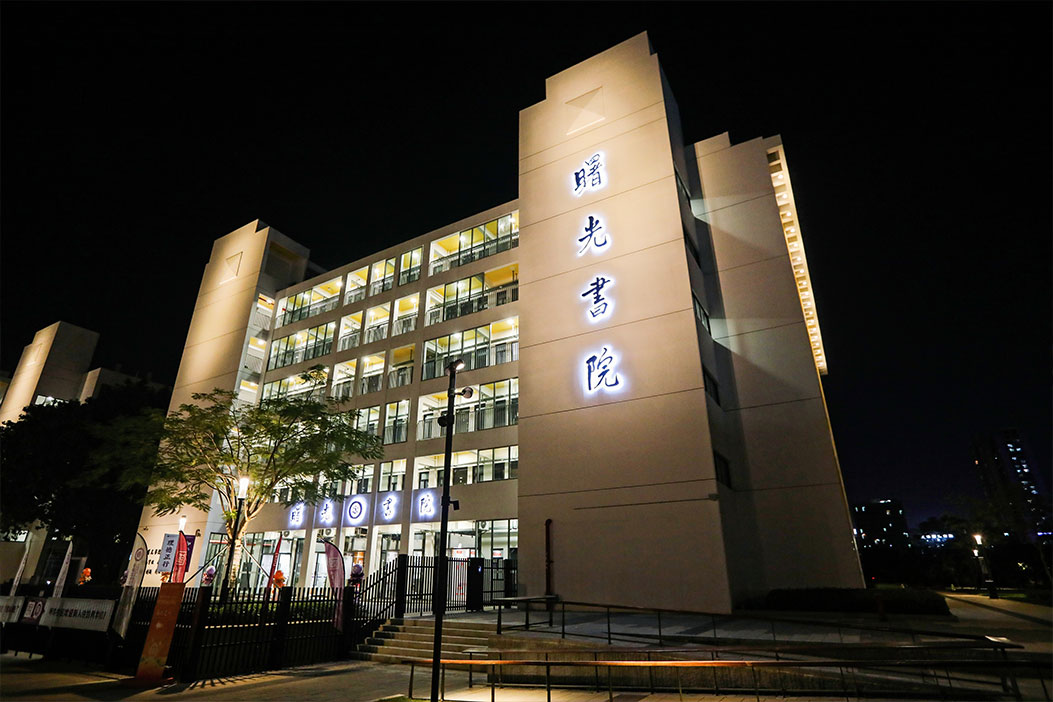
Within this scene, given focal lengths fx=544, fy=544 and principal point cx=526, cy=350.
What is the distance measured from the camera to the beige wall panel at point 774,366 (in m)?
20.8

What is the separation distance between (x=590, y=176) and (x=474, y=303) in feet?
30.1

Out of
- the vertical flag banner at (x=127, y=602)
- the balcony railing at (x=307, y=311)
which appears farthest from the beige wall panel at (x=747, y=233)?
the balcony railing at (x=307, y=311)

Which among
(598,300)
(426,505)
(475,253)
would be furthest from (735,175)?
(426,505)

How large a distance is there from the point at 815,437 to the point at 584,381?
8.69m

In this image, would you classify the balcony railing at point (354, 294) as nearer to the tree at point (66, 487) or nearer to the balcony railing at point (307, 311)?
the balcony railing at point (307, 311)

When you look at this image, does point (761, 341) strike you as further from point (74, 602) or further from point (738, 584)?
point (74, 602)

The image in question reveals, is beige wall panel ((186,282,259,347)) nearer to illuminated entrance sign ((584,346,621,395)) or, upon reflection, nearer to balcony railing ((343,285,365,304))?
balcony railing ((343,285,365,304))

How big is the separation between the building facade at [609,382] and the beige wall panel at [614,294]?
3.0 inches

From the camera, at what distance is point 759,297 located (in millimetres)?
22469

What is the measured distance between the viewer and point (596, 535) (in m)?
18.6

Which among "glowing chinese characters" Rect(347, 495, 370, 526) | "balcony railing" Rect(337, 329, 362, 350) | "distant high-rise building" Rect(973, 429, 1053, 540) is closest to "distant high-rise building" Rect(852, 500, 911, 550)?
"distant high-rise building" Rect(973, 429, 1053, 540)

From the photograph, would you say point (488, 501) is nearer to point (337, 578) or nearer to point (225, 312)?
point (337, 578)

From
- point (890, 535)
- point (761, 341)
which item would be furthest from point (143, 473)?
point (890, 535)

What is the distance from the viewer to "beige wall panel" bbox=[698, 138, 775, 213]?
23.9m
